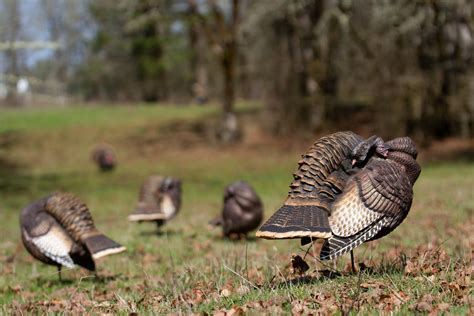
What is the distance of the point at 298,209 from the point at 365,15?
83.6 feet

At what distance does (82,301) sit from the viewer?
20.8 ft

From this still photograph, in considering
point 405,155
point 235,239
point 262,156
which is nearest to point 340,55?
point 262,156

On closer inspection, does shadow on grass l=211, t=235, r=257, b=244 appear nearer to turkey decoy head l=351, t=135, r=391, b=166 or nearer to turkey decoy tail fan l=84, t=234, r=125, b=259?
turkey decoy tail fan l=84, t=234, r=125, b=259

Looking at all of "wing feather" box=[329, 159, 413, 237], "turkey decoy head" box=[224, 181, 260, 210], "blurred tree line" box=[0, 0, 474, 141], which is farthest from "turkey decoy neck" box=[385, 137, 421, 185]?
"blurred tree line" box=[0, 0, 474, 141]

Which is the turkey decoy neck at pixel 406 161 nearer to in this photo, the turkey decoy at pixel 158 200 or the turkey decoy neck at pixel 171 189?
the turkey decoy at pixel 158 200

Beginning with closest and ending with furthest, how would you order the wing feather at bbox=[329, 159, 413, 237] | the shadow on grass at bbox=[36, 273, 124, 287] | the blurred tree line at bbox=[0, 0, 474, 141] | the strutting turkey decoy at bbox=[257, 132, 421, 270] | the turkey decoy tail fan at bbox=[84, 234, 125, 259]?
the strutting turkey decoy at bbox=[257, 132, 421, 270]
the wing feather at bbox=[329, 159, 413, 237]
the turkey decoy tail fan at bbox=[84, 234, 125, 259]
the shadow on grass at bbox=[36, 273, 124, 287]
the blurred tree line at bbox=[0, 0, 474, 141]

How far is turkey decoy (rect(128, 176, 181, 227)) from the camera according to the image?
39.9 ft

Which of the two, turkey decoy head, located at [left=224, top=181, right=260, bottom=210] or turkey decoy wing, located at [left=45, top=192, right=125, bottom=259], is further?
turkey decoy head, located at [left=224, top=181, right=260, bottom=210]

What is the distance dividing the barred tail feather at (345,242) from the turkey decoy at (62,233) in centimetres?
325

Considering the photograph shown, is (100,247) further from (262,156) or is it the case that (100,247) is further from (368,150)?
(262,156)

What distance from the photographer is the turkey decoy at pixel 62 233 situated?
804 centimetres

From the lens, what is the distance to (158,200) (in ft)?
41.9

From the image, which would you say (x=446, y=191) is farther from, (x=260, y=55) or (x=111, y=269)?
(x=260, y=55)

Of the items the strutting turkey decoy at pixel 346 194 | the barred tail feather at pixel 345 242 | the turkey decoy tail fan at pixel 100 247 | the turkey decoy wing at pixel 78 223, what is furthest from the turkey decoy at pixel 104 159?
the barred tail feather at pixel 345 242
